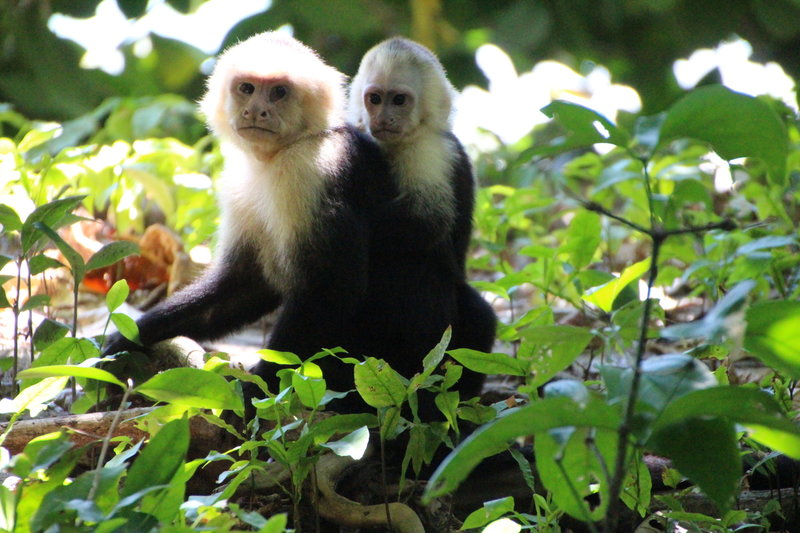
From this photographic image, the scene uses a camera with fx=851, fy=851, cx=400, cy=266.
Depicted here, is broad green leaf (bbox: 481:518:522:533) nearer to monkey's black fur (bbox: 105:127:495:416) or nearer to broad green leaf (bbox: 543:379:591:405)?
broad green leaf (bbox: 543:379:591:405)

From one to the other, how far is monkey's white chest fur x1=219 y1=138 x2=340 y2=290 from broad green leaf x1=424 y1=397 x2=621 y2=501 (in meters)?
1.77

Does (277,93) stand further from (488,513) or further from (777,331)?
(777,331)

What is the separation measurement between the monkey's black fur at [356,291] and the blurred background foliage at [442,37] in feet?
7.04

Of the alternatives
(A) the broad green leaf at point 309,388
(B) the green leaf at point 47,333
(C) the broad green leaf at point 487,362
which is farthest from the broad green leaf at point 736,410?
(B) the green leaf at point 47,333

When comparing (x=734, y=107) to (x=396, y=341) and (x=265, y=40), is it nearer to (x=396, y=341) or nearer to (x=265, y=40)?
(x=396, y=341)

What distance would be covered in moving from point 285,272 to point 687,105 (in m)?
1.93

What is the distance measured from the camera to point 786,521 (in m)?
2.24

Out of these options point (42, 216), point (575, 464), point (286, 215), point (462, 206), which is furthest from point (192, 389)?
point (462, 206)

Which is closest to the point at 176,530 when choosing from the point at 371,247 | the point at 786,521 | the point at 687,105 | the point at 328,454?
the point at 328,454

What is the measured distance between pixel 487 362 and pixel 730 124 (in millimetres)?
831

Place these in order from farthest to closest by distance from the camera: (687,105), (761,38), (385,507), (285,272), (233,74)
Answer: (761,38)
(233,74)
(285,272)
(385,507)
(687,105)

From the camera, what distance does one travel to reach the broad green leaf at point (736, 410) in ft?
4.63

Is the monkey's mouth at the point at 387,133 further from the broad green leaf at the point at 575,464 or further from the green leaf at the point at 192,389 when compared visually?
the broad green leaf at the point at 575,464

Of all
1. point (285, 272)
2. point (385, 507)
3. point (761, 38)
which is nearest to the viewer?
point (385, 507)
